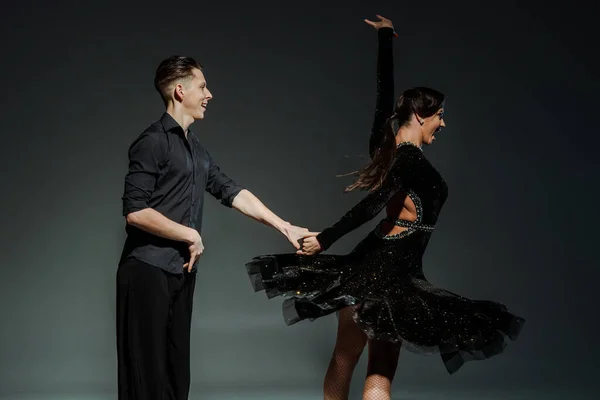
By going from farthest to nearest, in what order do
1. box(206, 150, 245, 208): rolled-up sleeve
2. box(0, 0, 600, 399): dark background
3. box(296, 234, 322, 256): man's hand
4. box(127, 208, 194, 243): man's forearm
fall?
1. box(0, 0, 600, 399): dark background
2. box(206, 150, 245, 208): rolled-up sleeve
3. box(296, 234, 322, 256): man's hand
4. box(127, 208, 194, 243): man's forearm

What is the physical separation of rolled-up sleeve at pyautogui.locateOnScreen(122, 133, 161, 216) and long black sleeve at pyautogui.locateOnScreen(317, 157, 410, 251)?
0.67 metres

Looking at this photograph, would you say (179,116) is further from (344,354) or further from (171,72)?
(344,354)

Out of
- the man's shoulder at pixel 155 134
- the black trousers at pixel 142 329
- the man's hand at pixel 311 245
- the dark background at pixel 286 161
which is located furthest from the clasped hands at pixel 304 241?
the dark background at pixel 286 161

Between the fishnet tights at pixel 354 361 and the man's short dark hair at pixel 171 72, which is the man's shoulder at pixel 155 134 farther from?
the fishnet tights at pixel 354 361

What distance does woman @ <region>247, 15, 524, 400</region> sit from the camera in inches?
109

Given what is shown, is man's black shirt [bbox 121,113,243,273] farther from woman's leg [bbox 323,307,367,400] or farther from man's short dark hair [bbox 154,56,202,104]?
woman's leg [bbox 323,307,367,400]

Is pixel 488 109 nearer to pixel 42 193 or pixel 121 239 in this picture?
pixel 121 239

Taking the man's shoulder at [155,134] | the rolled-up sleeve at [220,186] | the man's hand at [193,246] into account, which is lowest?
the man's hand at [193,246]

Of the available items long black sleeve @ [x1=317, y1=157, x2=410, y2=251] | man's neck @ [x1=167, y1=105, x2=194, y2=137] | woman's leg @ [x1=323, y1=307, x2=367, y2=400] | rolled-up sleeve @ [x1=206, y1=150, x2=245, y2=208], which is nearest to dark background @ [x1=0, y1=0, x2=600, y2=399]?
rolled-up sleeve @ [x1=206, y1=150, x2=245, y2=208]

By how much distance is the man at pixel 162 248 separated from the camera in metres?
2.75

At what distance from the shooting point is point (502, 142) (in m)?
4.98

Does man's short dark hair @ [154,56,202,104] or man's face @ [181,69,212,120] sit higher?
man's short dark hair @ [154,56,202,104]

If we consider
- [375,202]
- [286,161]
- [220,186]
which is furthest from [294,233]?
[286,161]

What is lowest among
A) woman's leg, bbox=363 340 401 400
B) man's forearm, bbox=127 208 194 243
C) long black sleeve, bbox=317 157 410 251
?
woman's leg, bbox=363 340 401 400
